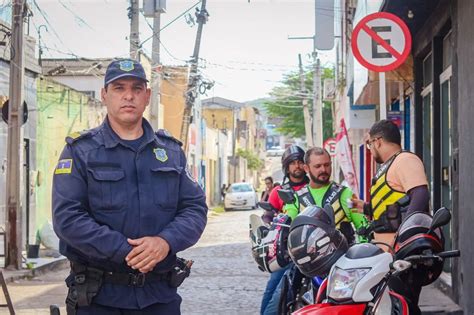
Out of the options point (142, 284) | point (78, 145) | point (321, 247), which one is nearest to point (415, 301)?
point (321, 247)

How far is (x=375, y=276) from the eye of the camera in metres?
3.93

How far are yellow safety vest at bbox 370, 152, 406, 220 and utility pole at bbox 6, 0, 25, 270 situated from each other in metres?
8.83

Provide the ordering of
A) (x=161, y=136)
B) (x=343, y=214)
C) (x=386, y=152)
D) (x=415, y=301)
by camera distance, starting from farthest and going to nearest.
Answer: (x=343, y=214) → (x=386, y=152) → (x=415, y=301) → (x=161, y=136)

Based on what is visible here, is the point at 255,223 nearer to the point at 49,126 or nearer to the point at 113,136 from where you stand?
the point at 113,136

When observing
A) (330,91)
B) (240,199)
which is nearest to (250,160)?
(240,199)

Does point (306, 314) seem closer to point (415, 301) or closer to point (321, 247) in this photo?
point (321, 247)

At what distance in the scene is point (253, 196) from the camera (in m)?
42.3

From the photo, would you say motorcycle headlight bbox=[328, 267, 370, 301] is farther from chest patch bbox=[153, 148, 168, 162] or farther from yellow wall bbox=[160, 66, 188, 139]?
yellow wall bbox=[160, 66, 188, 139]

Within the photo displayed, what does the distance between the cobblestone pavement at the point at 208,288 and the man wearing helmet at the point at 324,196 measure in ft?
9.65

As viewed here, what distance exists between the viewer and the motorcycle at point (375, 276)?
3.90 meters

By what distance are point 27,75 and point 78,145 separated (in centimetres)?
1400

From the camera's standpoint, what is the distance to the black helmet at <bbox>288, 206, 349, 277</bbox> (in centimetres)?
437

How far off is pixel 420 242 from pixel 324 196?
2.10m

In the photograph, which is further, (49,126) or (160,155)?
(49,126)
